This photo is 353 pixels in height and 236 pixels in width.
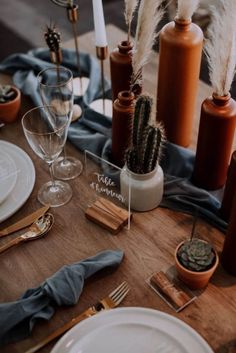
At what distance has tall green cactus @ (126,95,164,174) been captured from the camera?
3.11ft

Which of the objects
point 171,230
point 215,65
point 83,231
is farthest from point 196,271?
point 215,65

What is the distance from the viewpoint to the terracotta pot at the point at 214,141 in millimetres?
1016

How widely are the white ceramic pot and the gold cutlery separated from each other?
182mm

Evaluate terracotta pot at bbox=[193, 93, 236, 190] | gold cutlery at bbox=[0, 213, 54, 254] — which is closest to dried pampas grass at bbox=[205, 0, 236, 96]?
terracotta pot at bbox=[193, 93, 236, 190]

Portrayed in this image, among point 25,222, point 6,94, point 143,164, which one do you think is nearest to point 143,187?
point 143,164

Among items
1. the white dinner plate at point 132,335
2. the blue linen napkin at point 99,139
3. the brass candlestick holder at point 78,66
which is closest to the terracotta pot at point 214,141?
the blue linen napkin at point 99,139

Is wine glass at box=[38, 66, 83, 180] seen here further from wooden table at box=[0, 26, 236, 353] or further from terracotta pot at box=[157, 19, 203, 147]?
terracotta pot at box=[157, 19, 203, 147]

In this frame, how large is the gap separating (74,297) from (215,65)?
54 cm

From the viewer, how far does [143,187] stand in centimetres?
103

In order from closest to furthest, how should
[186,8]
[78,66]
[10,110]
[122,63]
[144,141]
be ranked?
[144,141], [186,8], [122,63], [10,110], [78,66]

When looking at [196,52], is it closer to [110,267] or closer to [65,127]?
[65,127]

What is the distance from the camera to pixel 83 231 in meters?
1.04

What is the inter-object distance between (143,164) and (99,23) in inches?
16.5

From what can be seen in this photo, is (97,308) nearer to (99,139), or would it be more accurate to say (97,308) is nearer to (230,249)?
(230,249)
